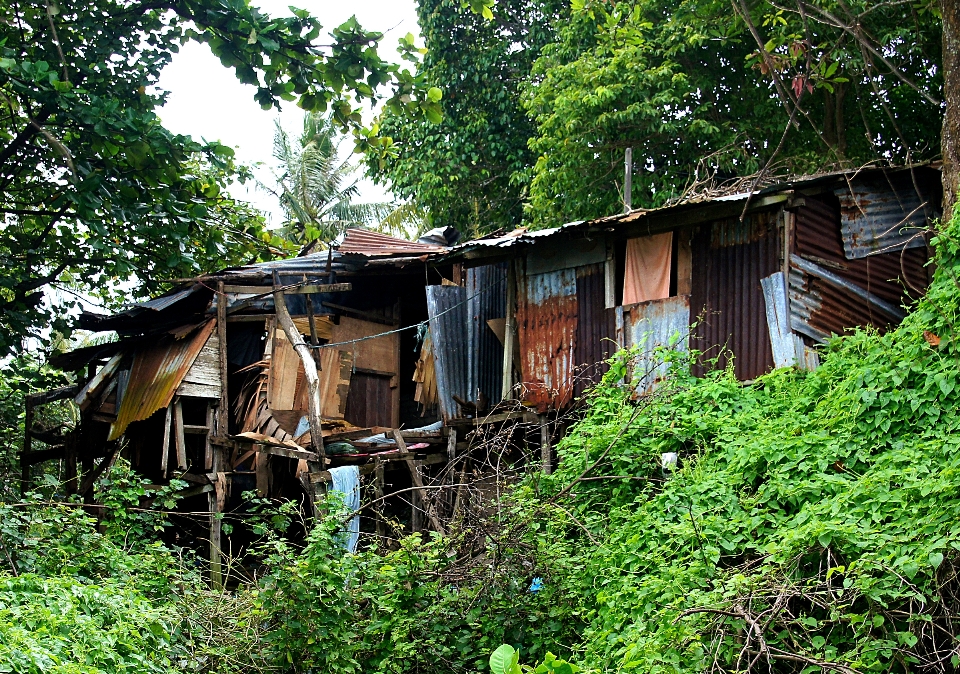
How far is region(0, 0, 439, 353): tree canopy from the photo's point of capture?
9.38 meters

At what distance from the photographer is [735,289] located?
10414 millimetres

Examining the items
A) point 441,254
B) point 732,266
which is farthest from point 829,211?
point 441,254

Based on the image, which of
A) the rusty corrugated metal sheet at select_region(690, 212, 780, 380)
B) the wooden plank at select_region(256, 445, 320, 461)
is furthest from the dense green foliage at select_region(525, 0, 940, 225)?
the wooden plank at select_region(256, 445, 320, 461)

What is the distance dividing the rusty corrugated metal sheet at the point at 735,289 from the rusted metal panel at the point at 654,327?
131mm

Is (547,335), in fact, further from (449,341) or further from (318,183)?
(318,183)

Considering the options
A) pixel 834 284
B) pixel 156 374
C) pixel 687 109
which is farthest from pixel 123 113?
pixel 687 109

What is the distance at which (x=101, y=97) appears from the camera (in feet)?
33.0

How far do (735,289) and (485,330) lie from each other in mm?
3750

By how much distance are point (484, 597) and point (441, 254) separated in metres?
5.66

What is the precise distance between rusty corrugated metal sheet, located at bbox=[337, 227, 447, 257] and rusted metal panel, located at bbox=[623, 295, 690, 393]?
10.1 ft

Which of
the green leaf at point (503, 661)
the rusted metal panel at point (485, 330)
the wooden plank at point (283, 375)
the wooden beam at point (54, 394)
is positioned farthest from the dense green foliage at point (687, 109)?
the green leaf at point (503, 661)

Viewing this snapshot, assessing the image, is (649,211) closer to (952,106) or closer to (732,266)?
(732,266)

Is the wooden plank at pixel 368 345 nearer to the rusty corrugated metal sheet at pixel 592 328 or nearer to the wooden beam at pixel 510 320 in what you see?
the wooden beam at pixel 510 320

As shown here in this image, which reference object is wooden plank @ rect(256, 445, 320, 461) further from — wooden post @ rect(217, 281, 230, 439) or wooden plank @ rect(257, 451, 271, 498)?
wooden post @ rect(217, 281, 230, 439)
